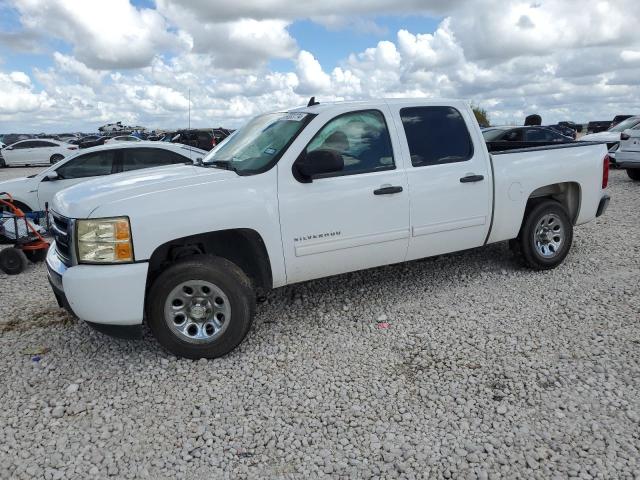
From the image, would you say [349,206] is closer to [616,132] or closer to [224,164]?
[224,164]

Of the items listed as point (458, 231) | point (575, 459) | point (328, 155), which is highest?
point (328, 155)

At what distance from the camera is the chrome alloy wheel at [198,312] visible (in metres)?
3.88

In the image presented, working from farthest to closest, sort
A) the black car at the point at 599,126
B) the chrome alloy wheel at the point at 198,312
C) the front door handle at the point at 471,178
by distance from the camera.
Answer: the black car at the point at 599,126 → the front door handle at the point at 471,178 → the chrome alloy wheel at the point at 198,312

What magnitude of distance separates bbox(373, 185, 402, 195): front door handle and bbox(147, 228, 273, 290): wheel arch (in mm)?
1081

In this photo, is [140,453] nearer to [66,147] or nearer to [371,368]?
[371,368]

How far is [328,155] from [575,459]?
8.29 ft

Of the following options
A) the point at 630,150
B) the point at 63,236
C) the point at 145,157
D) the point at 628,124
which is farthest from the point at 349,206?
the point at 628,124

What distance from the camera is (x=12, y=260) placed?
259 inches

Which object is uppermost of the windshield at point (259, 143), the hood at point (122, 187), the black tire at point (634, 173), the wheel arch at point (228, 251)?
the windshield at point (259, 143)

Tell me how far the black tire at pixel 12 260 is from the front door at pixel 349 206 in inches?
168

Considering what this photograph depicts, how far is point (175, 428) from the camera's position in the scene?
321cm

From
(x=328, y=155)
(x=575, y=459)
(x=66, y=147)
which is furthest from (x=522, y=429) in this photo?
(x=66, y=147)

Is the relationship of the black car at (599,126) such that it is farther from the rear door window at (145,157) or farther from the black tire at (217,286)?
the black tire at (217,286)

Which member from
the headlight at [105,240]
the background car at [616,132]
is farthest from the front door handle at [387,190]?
the background car at [616,132]
